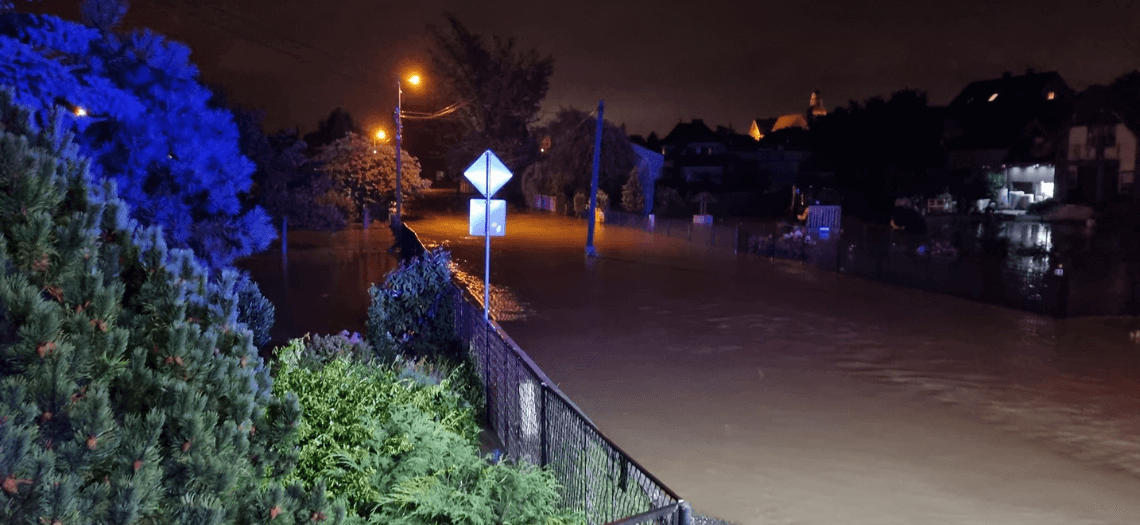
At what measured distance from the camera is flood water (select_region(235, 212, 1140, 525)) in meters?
7.30

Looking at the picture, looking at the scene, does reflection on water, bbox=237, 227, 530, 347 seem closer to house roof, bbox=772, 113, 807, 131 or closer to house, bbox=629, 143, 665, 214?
house, bbox=629, 143, 665, 214

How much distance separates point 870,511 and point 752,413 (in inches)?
119

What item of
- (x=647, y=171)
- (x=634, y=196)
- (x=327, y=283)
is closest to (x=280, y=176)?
(x=327, y=283)

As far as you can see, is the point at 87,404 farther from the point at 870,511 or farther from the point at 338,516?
the point at 870,511

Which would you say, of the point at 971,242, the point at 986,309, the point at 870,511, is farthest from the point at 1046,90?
the point at 870,511

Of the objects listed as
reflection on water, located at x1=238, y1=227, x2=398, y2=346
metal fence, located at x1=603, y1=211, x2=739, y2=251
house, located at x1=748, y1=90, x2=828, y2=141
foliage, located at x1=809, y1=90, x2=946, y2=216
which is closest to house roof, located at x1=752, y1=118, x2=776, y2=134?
house, located at x1=748, y1=90, x2=828, y2=141

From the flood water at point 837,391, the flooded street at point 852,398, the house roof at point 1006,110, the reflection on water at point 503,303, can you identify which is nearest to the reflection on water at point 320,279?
the flood water at point 837,391

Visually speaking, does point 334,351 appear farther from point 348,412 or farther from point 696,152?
point 696,152

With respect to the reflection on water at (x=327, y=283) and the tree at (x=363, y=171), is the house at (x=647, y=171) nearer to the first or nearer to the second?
the tree at (x=363, y=171)

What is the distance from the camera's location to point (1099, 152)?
172 feet

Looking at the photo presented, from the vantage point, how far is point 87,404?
2.73m

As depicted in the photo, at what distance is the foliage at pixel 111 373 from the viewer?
2.66 m

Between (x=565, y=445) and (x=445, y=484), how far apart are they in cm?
120

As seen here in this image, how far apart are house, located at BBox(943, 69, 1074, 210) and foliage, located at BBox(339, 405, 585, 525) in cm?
5606
